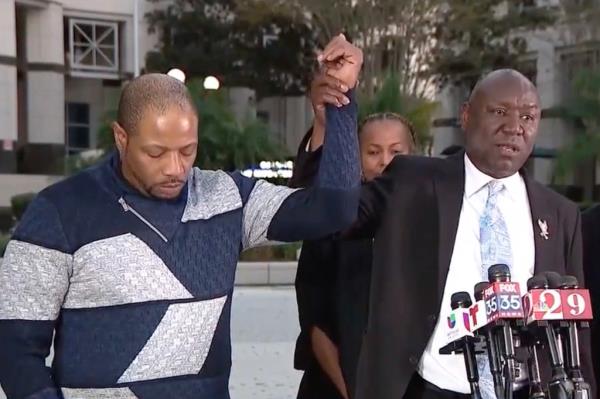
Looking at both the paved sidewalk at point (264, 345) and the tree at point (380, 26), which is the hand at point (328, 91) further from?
the tree at point (380, 26)

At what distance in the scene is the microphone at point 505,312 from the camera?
209 cm

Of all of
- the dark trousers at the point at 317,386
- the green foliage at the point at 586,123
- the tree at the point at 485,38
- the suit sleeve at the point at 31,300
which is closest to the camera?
the suit sleeve at the point at 31,300

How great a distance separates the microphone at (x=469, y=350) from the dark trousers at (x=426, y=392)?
35 centimetres

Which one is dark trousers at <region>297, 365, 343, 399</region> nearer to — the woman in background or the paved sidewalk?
the woman in background

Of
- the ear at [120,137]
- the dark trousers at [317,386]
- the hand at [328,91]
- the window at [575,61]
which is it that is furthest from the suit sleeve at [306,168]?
the window at [575,61]

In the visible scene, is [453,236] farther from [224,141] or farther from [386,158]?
[224,141]

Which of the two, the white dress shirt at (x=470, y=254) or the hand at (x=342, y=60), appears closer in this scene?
the hand at (x=342, y=60)

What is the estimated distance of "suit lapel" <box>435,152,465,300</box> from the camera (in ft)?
8.89

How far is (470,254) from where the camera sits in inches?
107

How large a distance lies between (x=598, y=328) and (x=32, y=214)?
5.84ft

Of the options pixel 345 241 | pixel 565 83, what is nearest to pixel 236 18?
pixel 565 83

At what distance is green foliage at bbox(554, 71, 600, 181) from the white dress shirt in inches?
807

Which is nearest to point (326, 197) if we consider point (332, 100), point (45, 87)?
point (332, 100)

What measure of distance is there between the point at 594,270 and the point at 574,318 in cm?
99
